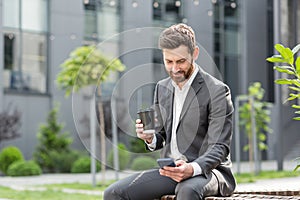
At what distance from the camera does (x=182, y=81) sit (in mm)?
2564

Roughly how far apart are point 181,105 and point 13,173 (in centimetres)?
1224

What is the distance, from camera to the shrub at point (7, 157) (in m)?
14.9

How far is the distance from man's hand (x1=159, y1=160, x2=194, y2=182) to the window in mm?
14875

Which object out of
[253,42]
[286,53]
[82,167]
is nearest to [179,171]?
[286,53]

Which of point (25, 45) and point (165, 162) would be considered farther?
point (25, 45)

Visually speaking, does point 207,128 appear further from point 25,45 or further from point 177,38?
point 25,45

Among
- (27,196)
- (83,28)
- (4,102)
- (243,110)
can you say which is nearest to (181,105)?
(27,196)

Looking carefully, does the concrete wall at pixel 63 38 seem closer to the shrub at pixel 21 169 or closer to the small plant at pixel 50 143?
the small plant at pixel 50 143

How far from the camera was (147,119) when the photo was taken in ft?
8.26

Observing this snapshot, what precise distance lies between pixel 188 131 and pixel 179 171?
0.20 m

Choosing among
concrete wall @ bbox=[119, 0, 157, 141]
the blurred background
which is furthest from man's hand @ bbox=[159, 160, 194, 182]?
the blurred background

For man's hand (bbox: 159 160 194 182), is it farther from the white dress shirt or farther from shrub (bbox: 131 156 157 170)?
shrub (bbox: 131 156 157 170)

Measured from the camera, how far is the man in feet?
7.96

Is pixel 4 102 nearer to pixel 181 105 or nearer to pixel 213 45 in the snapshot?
pixel 213 45
